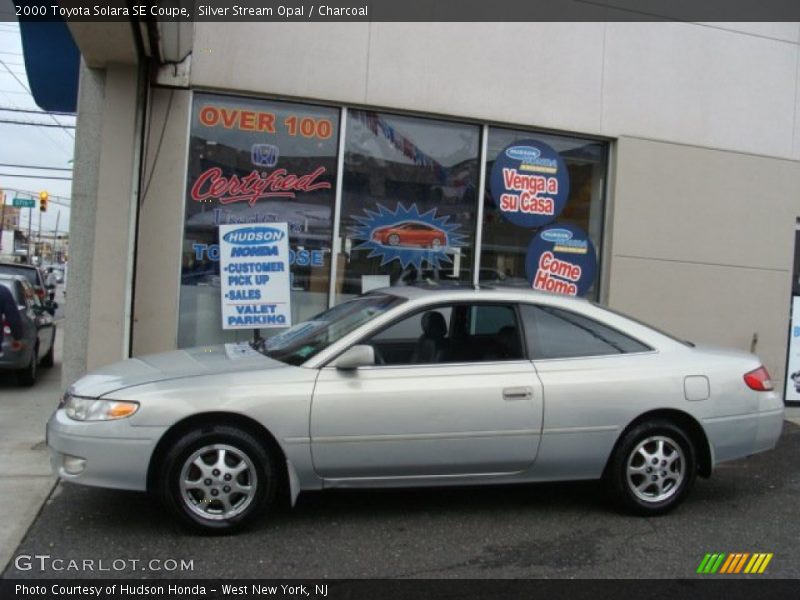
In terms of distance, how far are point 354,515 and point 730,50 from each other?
7.90 meters

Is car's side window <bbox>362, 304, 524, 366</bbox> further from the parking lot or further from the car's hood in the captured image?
the parking lot

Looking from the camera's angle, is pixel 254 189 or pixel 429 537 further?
pixel 254 189

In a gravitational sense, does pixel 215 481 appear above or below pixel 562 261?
below

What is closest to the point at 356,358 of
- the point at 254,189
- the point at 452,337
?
the point at 452,337

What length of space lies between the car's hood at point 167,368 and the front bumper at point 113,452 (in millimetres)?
240

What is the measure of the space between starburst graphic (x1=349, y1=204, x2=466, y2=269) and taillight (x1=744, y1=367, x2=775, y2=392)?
416cm

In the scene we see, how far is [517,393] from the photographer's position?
15.2 feet

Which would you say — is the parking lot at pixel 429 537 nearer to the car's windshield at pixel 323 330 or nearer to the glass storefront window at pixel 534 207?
the car's windshield at pixel 323 330

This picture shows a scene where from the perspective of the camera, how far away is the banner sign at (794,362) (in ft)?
32.1

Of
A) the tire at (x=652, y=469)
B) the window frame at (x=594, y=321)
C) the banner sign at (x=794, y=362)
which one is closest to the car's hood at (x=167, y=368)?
the window frame at (x=594, y=321)

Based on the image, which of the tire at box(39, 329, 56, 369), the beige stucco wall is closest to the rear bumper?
the tire at box(39, 329, 56, 369)

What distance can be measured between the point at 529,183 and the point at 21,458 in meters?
6.10

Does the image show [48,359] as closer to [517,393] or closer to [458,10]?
[458,10]

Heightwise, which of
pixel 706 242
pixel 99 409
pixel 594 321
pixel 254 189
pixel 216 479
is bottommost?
pixel 216 479
